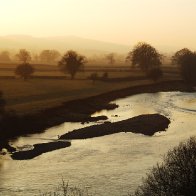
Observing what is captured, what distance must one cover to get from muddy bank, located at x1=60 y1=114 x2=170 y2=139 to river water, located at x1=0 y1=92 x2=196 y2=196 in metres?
1.78

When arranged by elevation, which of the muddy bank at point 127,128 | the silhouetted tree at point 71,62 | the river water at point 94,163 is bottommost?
the river water at point 94,163

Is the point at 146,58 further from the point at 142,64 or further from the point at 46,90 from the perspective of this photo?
the point at 46,90

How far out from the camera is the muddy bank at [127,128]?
6394cm

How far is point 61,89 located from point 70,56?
23543 mm

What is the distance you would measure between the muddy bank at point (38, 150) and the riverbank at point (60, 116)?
181 inches

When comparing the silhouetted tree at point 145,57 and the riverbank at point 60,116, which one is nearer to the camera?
the riverbank at point 60,116

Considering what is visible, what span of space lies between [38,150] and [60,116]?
88.5ft

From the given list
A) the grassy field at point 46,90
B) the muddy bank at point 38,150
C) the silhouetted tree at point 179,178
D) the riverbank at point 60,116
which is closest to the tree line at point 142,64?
the grassy field at point 46,90

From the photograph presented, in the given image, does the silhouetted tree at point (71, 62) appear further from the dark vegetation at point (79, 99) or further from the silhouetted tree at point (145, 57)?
the silhouetted tree at point (145, 57)

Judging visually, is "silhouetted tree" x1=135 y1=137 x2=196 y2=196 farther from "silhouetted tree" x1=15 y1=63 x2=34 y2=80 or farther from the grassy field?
"silhouetted tree" x1=15 y1=63 x2=34 y2=80

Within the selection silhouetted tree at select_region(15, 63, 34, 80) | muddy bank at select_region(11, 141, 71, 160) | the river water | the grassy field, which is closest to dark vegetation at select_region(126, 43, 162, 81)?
the grassy field

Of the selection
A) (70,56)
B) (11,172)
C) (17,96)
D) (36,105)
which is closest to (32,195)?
(11,172)

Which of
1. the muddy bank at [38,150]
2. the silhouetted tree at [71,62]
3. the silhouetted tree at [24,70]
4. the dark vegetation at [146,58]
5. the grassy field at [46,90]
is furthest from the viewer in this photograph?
the dark vegetation at [146,58]

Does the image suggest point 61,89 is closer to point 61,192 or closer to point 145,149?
point 145,149
